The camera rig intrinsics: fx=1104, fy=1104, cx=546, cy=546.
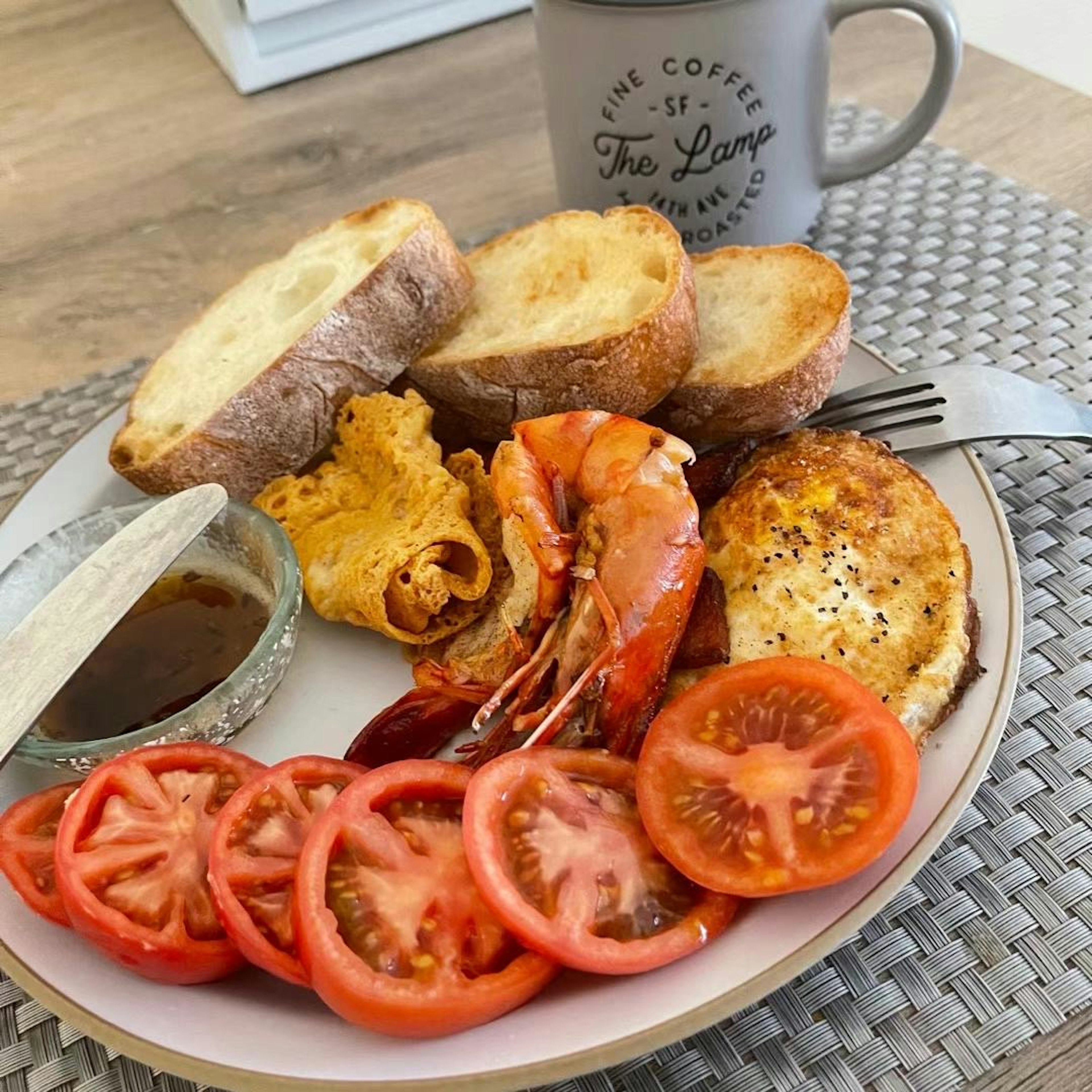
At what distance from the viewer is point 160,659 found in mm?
1659

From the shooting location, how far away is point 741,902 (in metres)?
1.20

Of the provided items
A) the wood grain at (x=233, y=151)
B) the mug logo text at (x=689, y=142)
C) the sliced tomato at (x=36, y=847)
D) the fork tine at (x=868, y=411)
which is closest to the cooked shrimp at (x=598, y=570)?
the fork tine at (x=868, y=411)

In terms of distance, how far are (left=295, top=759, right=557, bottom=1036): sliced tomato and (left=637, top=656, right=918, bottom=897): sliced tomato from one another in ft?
0.69

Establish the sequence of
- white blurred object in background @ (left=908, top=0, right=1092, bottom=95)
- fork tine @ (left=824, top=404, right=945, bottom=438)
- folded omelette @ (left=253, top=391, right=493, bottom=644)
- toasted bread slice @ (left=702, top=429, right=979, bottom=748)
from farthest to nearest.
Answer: white blurred object in background @ (left=908, top=0, right=1092, bottom=95), fork tine @ (left=824, top=404, right=945, bottom=438), folded omelette @ (left=253, top=391, right=493, bottom=644), toasted bread slice @ (left=702, top=429, right=979, bottom=748)

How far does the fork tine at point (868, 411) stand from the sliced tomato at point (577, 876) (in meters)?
0.84

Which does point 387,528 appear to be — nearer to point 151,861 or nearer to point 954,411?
point 151,861

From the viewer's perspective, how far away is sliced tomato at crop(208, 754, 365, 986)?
1168mm

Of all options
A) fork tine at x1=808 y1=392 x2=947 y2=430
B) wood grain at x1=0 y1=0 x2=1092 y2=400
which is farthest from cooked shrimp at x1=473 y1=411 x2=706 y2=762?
wood grain at x1=0 y1=0 x2=1092 y2=400

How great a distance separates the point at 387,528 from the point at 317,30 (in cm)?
253

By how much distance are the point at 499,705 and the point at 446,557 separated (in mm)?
283

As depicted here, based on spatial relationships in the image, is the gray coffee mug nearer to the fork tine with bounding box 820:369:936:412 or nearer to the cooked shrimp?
the fork tine with bounding box 820:369:936:412

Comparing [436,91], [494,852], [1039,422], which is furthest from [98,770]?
[436,91]

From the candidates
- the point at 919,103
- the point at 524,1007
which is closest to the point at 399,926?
the point at 524,1007

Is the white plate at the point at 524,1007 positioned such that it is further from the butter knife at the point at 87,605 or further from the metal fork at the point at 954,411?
the metal fork at the point at 954,411
